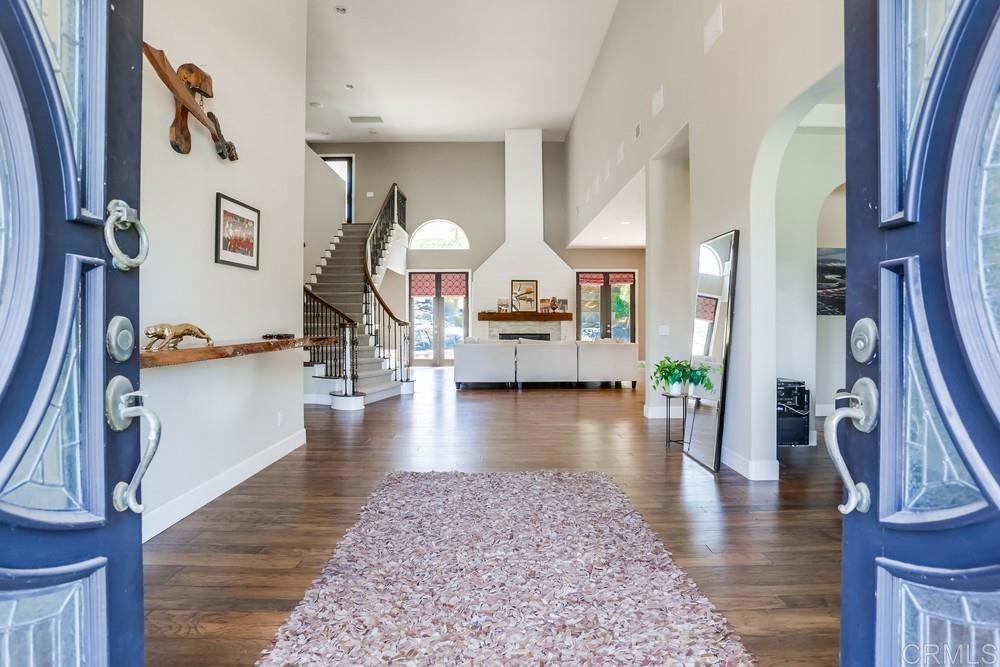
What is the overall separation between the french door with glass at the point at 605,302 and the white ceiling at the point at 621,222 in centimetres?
89

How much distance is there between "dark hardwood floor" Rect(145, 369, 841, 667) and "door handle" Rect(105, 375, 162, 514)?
45.4 inches

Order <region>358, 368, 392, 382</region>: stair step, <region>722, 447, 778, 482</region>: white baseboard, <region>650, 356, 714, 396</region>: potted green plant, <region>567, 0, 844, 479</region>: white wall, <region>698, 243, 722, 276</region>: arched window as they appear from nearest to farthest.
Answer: <region>567, 0, 844, 479</region>: white wall
<region>722, 447, 778, 482</region>: white baseboard
<region>698, 243, 722, 276</region>: arched window
<region>650, 356, 714, 396</region>: potted green plant
<region>358, 368, 392, 382</region>: stair step

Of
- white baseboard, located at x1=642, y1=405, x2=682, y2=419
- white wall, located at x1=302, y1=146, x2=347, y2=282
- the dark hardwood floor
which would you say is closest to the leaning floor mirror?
the dark hardwood floor

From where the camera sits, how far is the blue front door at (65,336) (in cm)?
61

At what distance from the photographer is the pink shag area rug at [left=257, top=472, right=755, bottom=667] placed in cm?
158

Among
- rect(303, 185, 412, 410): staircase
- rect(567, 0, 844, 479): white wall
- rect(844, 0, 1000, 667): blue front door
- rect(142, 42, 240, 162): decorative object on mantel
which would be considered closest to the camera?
rect(844, 0, 1000, 667): blue front door

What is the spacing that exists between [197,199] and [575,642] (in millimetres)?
3032

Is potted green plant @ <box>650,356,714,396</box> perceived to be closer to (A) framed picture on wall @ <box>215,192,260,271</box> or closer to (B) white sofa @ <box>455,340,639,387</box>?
(A) framed picture on wall @ <box>215,192,260,271</box>

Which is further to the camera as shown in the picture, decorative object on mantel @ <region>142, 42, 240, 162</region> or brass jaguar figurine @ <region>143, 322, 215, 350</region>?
decorative object on mantel @ <region>142, 42, 240, 162</region>

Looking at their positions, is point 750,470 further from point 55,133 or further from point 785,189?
point 55,133

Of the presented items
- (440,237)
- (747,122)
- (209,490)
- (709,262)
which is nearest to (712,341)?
(709,262)

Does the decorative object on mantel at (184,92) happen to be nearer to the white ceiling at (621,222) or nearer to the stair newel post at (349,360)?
the stair newel post at (349,360)

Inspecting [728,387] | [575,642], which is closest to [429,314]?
[728,387]

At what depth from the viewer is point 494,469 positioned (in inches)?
142
